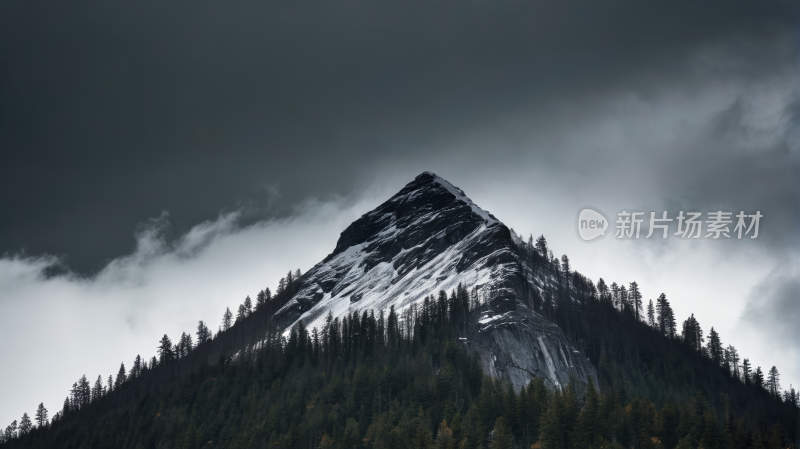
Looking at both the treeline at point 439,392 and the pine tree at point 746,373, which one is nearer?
the treeline at point 439,392

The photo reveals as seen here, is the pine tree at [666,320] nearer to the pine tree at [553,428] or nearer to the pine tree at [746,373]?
the pine tree at [746,373]

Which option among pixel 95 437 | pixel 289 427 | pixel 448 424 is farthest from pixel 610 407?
pixel 95 437

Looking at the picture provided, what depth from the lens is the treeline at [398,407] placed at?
112 metres

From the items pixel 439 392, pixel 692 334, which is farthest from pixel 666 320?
pixel 439 392

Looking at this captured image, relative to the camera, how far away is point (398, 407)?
132 m

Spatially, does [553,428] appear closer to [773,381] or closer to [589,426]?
[589,426]

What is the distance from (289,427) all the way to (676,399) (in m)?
82.6

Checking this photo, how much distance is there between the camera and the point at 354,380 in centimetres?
14688

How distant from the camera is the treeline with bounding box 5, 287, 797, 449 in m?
112

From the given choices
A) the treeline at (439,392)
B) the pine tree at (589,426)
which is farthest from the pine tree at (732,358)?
the pine tree at (589,426)

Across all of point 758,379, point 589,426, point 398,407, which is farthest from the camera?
point 758,379

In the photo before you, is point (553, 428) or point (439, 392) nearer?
point (553, 428)

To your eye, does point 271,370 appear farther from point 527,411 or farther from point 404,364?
point 527,411

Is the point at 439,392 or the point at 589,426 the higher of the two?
the point at 439,392
